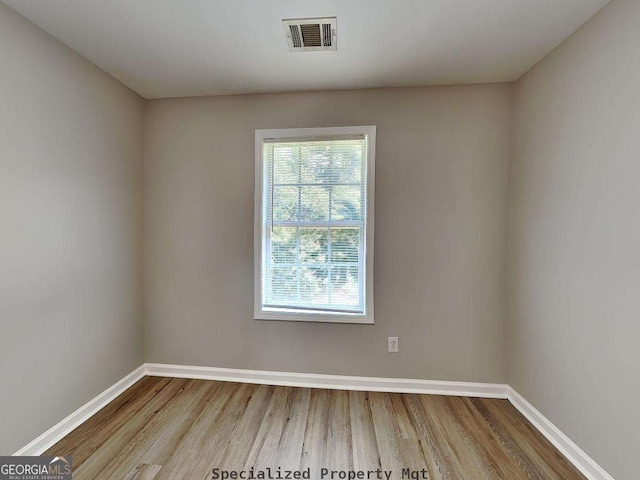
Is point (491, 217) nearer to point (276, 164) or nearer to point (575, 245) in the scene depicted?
point (575, 245)

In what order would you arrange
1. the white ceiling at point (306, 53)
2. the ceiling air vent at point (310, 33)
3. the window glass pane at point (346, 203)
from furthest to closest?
the window glass pane at point (346, 203), the ceiling air vent at point (310, 33), the white ceiling at point (306, 53)

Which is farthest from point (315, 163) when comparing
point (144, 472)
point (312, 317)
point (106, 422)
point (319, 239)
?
point (106, 422)

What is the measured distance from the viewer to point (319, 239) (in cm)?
227

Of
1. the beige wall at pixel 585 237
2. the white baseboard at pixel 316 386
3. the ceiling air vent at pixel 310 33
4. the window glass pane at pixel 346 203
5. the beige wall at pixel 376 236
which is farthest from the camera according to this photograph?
the window glass pane at pixel 346 203

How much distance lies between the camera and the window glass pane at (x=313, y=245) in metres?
Result: 2.27

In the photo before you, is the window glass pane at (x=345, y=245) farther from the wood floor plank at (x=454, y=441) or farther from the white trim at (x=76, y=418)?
the white trim at (x=76, y=418)

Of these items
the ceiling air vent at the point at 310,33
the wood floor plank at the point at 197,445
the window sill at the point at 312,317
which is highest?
the ceiling air vent at the point at 310,33

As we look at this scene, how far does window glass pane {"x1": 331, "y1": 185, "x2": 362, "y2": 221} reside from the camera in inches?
87.5

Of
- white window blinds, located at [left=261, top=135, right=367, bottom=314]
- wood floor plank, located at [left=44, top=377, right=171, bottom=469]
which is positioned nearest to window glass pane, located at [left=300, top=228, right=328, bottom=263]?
white window blinds, located at [left=261, top=135, right=367, bottom=314]

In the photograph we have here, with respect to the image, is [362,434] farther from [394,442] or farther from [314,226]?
[314,226]

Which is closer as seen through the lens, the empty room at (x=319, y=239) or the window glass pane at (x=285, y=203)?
the empty room at (x=319, y=239)

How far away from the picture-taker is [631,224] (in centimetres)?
124

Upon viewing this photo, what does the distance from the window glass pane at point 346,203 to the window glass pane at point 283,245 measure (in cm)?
39

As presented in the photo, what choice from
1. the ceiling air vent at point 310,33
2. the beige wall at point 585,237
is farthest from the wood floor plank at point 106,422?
the beige wall at point 585,237
